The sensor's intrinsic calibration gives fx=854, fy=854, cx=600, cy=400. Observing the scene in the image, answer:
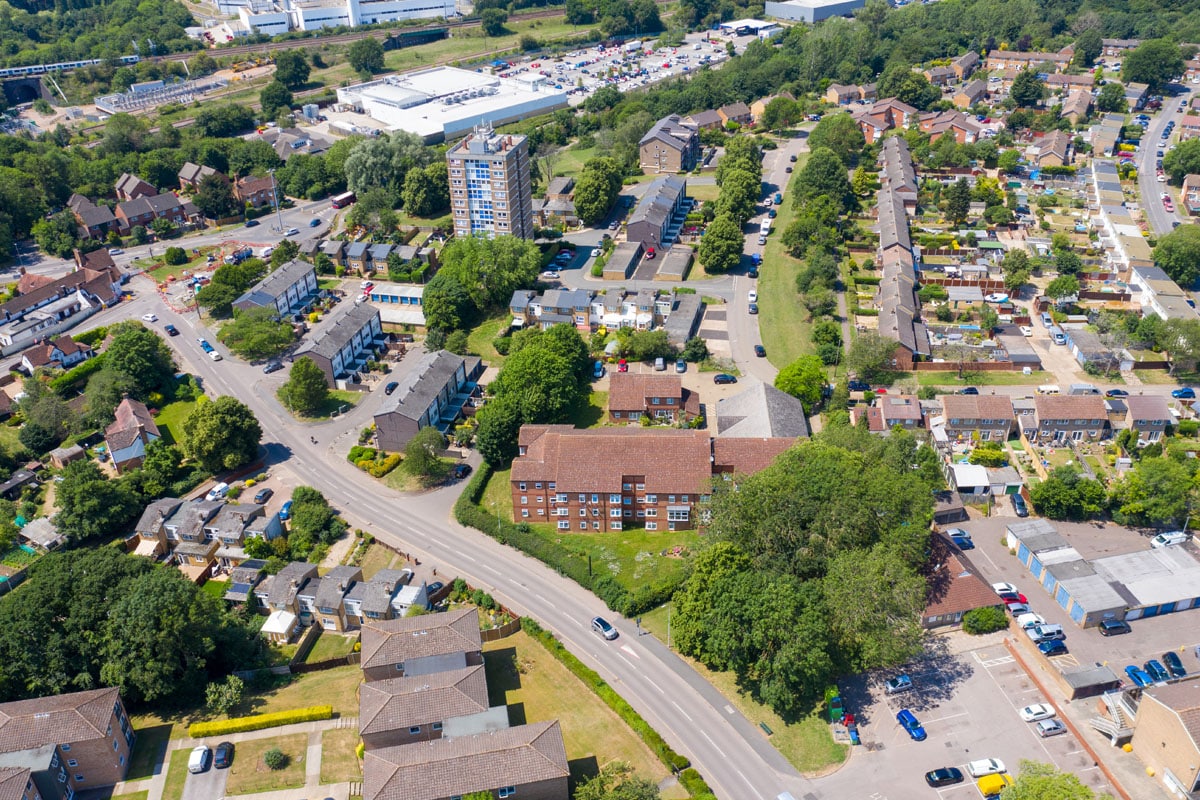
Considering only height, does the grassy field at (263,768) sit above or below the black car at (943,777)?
below

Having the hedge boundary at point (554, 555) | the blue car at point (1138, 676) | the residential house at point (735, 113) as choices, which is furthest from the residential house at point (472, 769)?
the residential house at point (735, 113)

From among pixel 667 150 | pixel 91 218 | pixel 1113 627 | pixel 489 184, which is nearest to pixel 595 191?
pixel 489 184

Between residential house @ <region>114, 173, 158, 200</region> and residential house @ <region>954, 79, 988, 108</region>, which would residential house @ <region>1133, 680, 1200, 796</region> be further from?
residential house @ <region>954, 79, 988, 108</region>

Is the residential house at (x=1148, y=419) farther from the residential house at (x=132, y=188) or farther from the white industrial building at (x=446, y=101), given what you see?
the residential house at (x=132, y=188)

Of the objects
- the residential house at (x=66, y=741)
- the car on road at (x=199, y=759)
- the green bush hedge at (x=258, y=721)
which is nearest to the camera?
the residential house at (x=66, y=741)

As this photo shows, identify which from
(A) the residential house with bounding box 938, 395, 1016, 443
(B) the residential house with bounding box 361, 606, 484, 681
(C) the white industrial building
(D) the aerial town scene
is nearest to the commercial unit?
(D) the aerial town scene
